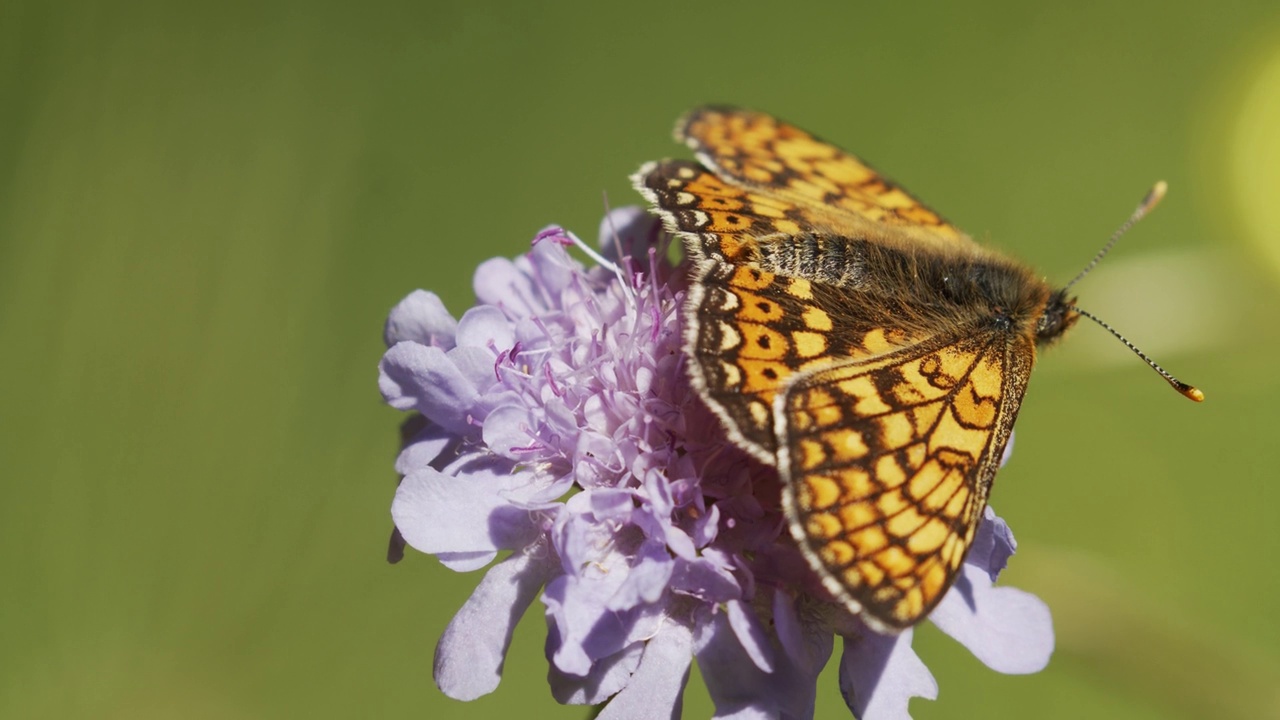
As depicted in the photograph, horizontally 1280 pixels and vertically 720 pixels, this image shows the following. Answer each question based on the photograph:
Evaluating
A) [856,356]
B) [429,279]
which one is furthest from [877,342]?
[429,279]

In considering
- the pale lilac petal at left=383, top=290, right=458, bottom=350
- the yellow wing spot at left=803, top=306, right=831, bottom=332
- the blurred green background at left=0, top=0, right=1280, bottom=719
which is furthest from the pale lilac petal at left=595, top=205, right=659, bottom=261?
the blurred green background at left=0, top=0, right=1280, bottom=719

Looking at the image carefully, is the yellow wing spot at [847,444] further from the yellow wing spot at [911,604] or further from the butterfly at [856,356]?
the yellow wing spot at [911,604]

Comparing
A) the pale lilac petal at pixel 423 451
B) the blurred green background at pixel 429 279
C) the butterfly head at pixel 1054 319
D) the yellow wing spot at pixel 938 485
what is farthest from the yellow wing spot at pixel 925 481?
the blurred green background at pixel 429 279

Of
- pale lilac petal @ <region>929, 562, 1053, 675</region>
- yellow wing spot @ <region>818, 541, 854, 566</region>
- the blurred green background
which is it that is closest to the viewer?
yellow wing spot @ <region>818, 541, 854, 566</region>

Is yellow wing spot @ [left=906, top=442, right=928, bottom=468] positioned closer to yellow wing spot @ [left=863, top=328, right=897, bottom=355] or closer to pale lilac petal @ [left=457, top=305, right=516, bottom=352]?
yellow wing spot @ [left=863, top=328, right=897, bottom=355]

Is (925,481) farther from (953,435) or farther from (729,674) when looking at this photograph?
(729,674)

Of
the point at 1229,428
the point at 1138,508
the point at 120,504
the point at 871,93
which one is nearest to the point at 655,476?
the point at 120,504

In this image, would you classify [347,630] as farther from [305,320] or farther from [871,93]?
[871,93]
